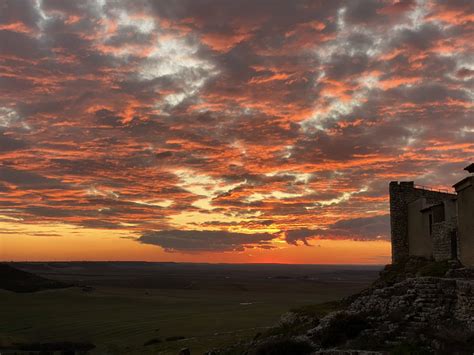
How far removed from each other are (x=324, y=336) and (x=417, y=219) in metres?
23.3

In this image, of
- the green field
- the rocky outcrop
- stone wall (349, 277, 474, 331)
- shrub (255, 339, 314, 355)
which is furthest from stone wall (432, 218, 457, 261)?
the green field

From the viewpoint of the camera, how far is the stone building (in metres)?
32.0

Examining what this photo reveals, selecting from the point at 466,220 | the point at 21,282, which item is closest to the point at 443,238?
the point at 466,220

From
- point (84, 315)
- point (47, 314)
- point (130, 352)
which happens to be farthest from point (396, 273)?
point (47, 314)

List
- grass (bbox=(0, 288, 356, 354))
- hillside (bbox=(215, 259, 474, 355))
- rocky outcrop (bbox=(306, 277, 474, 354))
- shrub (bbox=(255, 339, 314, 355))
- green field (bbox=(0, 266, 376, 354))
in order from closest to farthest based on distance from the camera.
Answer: hillside (bbox=(215, 259, 474, 355)) → rocky outcrop (bbox=(306, 277, 474, 354)) → shrub (bbox=(255, 339, 314, 355)) → green field (bbox=(0, 266, 376, 354)) → grass (bbox=(0, 288, 356, 354))

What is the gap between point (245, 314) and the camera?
7412 centimetres

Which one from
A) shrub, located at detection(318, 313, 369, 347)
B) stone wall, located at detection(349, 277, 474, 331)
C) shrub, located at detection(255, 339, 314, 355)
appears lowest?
shrub, located at detection(255, 339, 314, 355)

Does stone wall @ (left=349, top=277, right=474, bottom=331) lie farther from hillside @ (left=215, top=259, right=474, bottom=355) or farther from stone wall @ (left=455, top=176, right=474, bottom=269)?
stone wall @ (left=455, top=176, right=474, bottom=269)

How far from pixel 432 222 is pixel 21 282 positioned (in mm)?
118002

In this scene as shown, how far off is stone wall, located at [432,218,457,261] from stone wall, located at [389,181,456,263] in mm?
7315

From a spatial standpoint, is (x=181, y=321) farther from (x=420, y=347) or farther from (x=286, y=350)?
(x=420, y=347)

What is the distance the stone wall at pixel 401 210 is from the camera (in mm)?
47062

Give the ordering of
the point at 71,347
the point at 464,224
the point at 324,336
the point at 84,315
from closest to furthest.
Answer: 1. the point at 324,336
2. the point at 464,224
3. the point at 71,347
4. the point at 84,315

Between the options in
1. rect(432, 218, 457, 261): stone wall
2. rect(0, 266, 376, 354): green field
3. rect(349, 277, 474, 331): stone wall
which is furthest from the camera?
rect(0, 266, 376, 354): green field
